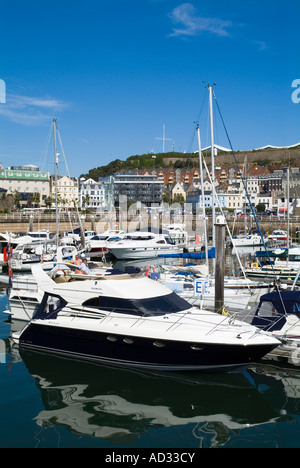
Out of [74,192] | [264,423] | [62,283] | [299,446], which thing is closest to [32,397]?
[62,283]

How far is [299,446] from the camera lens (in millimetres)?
9008

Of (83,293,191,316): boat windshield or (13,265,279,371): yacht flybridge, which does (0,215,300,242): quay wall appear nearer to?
(13,265,279,371): yacht flybridge

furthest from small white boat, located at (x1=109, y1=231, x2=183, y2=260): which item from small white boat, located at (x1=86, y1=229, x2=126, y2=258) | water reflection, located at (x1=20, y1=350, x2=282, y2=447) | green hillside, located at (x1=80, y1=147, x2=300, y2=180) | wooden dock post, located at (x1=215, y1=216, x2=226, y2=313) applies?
green hillside, located at (x1=80, y1=147, x2=300, y2=180)

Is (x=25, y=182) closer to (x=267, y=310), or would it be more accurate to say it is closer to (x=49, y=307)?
(x=49, y=307)

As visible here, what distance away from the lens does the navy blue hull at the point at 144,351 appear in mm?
11859

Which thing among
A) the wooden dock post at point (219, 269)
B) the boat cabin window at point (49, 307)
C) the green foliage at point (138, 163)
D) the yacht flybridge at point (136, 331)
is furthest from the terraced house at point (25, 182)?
the yacht flybridge at point (136, 331)

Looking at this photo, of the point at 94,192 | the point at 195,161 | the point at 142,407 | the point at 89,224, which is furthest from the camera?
the point at 195,161

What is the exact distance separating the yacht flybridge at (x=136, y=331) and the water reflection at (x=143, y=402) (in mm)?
411

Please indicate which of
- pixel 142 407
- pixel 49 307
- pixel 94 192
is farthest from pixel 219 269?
pixel 94 192

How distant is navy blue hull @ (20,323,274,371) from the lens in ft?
38.9

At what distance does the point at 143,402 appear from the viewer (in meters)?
11.0

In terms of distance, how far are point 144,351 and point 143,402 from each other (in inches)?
66.2
